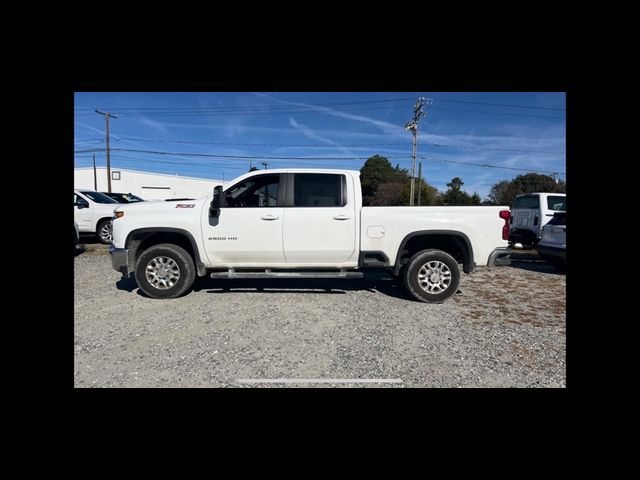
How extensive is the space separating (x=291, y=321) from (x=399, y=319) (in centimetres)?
136

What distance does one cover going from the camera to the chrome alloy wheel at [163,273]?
407 centimetres

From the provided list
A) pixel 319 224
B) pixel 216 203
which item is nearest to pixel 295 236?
pixel 319 224

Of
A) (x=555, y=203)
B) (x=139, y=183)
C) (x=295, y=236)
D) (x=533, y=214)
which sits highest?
(x=139, y=183)

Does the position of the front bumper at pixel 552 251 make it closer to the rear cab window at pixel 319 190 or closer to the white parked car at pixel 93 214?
the rear cab window at pixel 319 190

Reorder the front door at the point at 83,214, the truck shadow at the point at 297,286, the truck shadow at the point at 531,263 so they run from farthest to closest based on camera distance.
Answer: the front door at the point at 83,214, the truck shadow at the point at 531,263, the truck shadow at the point at 297,286

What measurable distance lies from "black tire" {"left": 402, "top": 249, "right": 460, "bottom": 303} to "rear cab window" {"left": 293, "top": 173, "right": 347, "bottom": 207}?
1.39 metres

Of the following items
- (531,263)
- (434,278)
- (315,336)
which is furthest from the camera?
(531,263)

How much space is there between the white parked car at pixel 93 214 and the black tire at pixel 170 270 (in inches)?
211

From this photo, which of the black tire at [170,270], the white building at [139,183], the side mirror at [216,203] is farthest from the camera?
the white building at [139,183]

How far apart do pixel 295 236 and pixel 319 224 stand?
39cm

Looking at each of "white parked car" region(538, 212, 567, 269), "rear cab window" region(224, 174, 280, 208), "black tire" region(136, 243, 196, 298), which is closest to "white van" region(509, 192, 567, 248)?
"white parked car" region(538, 212, 567, 269)

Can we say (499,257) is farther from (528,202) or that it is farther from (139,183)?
(139,183)

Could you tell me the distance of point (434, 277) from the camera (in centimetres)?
405

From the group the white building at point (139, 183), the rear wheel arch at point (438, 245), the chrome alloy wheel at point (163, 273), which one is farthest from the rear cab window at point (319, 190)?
the white building at point (139, 183)
